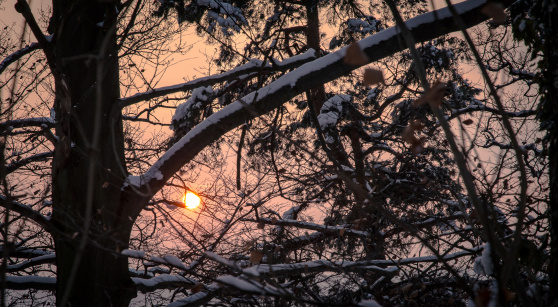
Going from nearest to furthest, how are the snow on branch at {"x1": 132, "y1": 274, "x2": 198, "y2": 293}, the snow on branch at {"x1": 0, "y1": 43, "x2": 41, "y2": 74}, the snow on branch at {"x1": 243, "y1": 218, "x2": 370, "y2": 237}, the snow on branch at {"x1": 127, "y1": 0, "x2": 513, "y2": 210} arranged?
the snow on branch at {"x1": 127, "y1": 0, "x2": 513, "y2": 210}, the snow on branch at {"x1": 132, "y1": 274, "x2": 198, "y2": 293}, the snow on branch at {"x1": 0, "y1": 43, "x2": 41, "y2": 74}, the snow on branch at {"x1": 243, "y1": 218, "x2": 370, "y2": 237}

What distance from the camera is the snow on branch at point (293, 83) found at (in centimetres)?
313

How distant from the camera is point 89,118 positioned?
14.1 feet

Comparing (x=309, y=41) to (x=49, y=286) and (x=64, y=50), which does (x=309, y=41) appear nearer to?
(x=64, y=50)

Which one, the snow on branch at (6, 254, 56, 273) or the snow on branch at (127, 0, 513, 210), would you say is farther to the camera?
the snow on branch at (6, 254, 56, 273)

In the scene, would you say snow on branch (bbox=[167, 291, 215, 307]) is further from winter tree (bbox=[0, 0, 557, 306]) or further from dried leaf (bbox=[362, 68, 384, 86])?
dried leaf (bbox=[362, 68, 384, 86])

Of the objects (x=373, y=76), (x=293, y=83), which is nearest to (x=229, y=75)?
(x=293, y=83)

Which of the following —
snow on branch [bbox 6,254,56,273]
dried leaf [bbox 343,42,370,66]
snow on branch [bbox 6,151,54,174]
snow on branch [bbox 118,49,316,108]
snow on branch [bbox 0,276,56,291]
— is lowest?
dried leaf [bbox 343,42,370,66]

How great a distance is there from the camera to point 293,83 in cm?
357

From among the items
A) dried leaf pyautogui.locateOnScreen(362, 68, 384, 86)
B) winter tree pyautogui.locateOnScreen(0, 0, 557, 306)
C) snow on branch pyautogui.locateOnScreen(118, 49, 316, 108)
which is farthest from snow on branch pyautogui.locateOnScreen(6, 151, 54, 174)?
dried leaf pyautogui.locateOnScreen(362, 68, 384, 86)

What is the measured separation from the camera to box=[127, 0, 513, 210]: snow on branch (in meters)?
3.13

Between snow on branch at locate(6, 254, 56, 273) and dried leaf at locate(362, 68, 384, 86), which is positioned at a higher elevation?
snow on branch at locate(6, 254, 56, 273)

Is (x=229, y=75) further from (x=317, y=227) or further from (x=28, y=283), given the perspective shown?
(x=317, y=227)

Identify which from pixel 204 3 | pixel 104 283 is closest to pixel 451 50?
pixel 204 3

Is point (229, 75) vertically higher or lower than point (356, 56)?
higher
